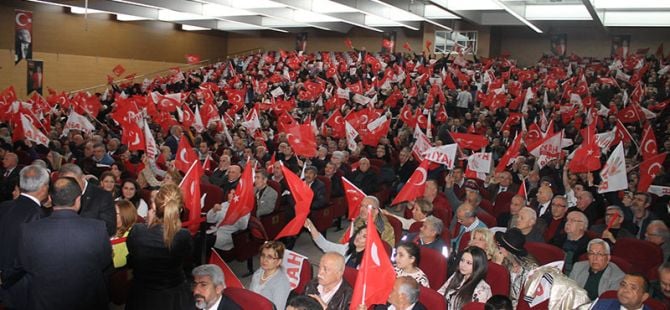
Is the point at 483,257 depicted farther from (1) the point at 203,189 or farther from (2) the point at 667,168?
(2) the point at 667,168

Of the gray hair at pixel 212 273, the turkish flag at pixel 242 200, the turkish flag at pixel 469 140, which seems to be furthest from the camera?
the turkish flag at pixel 469 140

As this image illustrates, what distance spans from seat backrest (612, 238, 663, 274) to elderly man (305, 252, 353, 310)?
3.19 meters

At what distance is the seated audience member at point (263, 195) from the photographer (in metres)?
8.30

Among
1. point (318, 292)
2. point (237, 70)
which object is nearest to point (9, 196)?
point (318, 292)

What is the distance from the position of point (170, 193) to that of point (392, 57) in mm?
26331

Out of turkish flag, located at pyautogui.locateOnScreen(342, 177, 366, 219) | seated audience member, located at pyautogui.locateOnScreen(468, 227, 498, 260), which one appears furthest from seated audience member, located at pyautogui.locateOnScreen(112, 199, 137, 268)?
seated audience member, located at pyautogui.locateOnScreen(468, 227, 498, 260)

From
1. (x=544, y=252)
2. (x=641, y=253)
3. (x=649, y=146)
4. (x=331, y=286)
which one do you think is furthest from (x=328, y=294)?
(x=649, y=146)

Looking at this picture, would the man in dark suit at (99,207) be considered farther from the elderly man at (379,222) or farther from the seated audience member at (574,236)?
the seated audience member at (574,236)

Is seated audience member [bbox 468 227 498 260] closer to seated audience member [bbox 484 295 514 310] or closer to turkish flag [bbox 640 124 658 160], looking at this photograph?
seated audience member [bbox 484 295 514 310]

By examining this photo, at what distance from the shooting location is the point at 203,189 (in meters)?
8.33

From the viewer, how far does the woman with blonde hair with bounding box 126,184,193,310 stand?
12.8ft

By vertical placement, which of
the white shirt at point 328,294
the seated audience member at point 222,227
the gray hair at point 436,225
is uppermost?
the gray hair at point 436,225

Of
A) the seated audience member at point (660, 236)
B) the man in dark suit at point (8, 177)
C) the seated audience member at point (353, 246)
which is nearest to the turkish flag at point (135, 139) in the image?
the man in dark suit at point (8, 177)

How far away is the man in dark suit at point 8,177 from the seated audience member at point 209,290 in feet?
12.0
